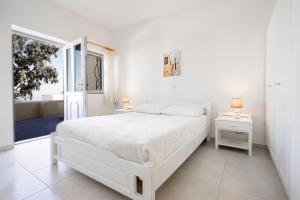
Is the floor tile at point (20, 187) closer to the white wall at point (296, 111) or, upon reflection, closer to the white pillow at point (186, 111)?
the white pillow at point (186, 111)

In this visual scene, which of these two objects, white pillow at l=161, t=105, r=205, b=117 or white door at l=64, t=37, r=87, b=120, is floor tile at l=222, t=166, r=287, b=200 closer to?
white pillow at l=161, t=105, r=205, b=117

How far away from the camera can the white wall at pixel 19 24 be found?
240 cm

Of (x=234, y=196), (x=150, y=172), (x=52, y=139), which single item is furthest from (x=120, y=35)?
(x=234, y=196)

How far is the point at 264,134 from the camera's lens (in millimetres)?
2488

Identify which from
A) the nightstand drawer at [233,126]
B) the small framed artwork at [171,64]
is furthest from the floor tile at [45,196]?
the small framed artwork at [171,64]

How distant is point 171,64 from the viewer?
3.34m

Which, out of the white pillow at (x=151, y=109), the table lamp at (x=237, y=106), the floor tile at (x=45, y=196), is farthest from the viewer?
the white pillow at (x=151, y=109)

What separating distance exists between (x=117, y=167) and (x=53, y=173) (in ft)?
3.40

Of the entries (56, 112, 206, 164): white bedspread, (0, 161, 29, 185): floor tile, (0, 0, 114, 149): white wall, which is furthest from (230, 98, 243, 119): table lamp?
(0, 0, 114, 149): white wall

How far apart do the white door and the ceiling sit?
76 cm

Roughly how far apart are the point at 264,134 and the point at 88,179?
284cm

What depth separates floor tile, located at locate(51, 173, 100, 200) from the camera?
135cm

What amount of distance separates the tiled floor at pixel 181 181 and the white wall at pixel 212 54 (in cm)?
104

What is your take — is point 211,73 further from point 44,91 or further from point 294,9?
point 44,91
